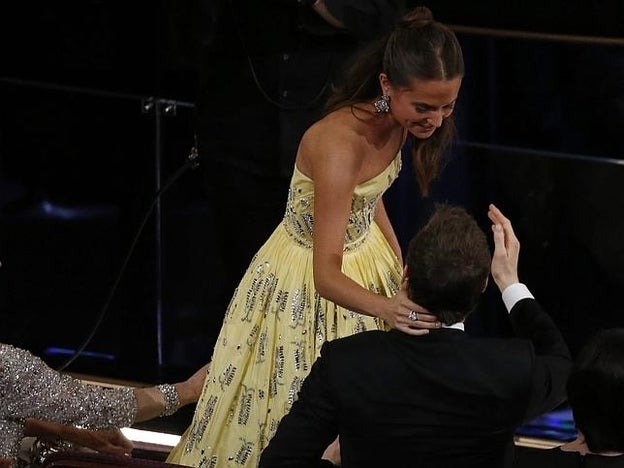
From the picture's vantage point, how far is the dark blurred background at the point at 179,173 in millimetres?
4441

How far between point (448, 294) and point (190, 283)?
2.16 m

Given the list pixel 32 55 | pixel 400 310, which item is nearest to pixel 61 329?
pixel 32 55

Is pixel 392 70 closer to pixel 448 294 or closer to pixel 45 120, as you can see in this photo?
pixel 448 294

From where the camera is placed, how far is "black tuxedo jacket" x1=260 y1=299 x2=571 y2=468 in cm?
267

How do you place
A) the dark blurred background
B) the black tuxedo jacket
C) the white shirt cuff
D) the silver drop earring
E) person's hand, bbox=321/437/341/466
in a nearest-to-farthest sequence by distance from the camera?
the black tuxedo jacket
the white shirt cuff
person's hand, bbox=321/437/341/466
the silver drop earring
the dark blurred background

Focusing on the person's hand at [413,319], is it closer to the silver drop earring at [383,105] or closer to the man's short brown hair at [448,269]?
the man's short brown hair at [448,269]

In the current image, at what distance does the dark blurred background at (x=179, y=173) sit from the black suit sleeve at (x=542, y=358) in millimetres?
1520

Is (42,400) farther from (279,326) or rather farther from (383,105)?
(383,105)

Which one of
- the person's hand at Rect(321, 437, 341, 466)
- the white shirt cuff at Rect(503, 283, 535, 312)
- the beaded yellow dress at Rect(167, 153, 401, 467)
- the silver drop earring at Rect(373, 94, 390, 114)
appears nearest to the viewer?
the white shirt cuff at Rect(503, 283, 535, 312)

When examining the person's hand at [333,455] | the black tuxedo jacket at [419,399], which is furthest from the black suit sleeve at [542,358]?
the person's hand at [333,455]

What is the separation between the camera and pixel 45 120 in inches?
191

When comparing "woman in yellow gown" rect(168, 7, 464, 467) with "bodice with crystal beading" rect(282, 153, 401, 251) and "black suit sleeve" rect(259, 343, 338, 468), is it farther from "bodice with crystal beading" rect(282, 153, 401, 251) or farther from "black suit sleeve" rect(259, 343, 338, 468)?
"black suit sleeve" rect(259, 343, 338, 468)

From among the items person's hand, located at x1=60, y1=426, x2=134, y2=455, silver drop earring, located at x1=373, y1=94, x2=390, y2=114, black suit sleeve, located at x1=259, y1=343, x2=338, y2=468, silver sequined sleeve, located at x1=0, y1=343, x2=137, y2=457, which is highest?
silver drop earring, located at x1=373, y1=94, x2=390, y2=114

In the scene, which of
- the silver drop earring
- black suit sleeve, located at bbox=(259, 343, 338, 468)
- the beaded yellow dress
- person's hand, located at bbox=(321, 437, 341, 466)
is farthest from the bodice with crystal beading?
black suit sleeve, located at bbox=(259, 343, 338, 468)
